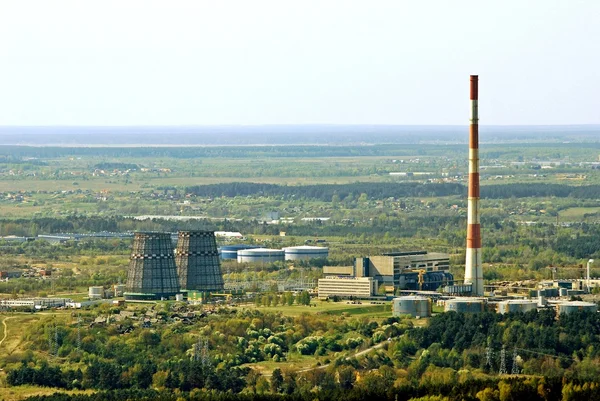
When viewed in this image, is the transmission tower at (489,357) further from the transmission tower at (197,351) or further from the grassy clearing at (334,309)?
the grassy clearing at (334,309)

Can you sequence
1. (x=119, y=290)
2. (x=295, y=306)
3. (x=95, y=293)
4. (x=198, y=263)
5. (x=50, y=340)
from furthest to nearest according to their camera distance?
(x=198, y=263)
(x=119, y=290)
(x=95, y=293)
(x=295, y=306)
(x=50, y=340)

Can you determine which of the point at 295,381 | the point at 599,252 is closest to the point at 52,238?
the point at 599,252

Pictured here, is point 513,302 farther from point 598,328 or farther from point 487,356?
point 487,356

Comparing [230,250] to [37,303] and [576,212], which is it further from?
[576,212]

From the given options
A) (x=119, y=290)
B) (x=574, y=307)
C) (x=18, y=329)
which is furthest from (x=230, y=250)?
(x=574, y=307)

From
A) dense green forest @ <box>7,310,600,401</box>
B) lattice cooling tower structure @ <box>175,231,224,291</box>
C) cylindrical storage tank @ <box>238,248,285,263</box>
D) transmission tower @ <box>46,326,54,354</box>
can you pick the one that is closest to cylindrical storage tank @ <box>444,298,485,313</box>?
dense green forest @ <box>7,310,600,401</box>

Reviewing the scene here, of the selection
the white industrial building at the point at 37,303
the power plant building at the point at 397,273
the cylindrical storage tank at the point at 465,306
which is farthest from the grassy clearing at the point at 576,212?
the white industrial building at the point at 37,303

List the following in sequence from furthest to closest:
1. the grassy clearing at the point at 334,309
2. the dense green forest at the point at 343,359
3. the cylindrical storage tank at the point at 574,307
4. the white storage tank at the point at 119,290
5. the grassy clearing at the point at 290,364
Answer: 1. the white storage tank at the point at 119,290
2. the grassy clearing at the point at 334,309
3. the cylindrical storage tank at the point at 574,307
4. the grassy clearing at the point at 290,364
5. the dense green forest at the point at 343,359
